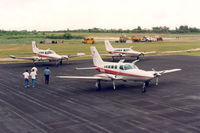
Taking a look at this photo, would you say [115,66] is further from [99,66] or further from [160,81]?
[160,81]

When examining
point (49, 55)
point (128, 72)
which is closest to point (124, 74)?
point (128, 72)

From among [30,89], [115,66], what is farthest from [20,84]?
[115,66]

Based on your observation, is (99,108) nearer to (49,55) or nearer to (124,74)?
(124,74)

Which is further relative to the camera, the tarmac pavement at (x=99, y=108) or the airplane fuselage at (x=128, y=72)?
the airplane fuselage at (x=128, y=72)

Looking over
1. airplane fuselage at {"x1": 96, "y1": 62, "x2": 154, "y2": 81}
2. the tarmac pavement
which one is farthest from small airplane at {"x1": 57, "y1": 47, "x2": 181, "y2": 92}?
the tarmac pavement

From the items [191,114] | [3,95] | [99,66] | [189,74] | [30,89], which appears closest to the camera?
[191,114]

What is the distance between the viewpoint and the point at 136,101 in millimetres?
22281

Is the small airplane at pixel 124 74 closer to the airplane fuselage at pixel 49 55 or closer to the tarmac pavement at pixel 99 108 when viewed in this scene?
the tarmac pavement at pixel 99 108

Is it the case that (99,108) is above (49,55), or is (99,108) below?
below

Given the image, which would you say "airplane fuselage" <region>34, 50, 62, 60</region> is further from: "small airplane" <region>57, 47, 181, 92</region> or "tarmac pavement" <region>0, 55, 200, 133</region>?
"small airplane" <region>57, 47, 181, 92</region>

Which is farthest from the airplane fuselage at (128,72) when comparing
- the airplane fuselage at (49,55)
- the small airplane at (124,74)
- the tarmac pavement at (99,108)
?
the airplane fuselage at (49,55)

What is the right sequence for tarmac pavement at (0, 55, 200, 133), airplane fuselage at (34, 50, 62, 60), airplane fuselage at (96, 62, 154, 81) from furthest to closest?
airplane fuselage at (34, 50, 62, 60)
airplane fuselage at (96, 62, 154, 81)
tarmac pavement at (0, 55, 200, 133)

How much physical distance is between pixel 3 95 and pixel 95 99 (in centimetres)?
814

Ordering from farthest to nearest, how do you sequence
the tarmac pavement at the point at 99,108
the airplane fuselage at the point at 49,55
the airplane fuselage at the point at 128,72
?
Result: the airplane fuselage at the point at 49,55 → the airplane fuselage at the point at 128,72 → the tarmac pavement at the point at 99,108
